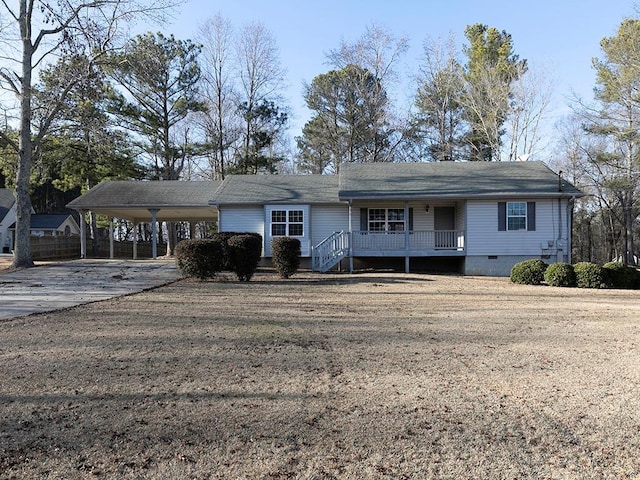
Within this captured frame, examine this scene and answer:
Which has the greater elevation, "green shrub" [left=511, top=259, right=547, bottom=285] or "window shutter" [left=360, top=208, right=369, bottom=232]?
"window shutter" [left=360, top=208, right=369, bottom=232]

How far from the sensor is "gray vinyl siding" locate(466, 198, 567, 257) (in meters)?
18.1

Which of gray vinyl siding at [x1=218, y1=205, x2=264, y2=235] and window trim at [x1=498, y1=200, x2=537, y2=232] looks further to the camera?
gray vinyl siding at [x1=218, y1=205, x2=264, y2=235]

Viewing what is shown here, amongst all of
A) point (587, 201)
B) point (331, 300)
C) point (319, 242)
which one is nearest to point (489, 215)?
point (319, 242)

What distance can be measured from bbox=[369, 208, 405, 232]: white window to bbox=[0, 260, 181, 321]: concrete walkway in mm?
8146

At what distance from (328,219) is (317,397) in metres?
15.7

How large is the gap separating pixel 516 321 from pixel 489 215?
35.8ft

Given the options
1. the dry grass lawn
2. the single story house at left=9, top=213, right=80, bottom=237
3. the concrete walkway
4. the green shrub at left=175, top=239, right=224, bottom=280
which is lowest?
the dry grass lawn

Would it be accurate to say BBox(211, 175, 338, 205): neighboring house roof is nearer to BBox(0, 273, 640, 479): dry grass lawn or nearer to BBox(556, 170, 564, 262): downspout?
BBox(556, 170, 564, 262): downspout

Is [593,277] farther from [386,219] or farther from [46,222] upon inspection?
[46,222]

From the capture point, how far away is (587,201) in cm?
4044

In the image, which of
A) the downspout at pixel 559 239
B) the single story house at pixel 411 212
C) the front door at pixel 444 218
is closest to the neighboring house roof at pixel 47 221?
the single story house at pixel 411 212

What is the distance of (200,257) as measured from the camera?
1350cm

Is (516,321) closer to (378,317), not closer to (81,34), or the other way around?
(378,317)

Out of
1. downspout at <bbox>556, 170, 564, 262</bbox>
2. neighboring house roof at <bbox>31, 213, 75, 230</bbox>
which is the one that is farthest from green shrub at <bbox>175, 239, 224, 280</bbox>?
neighboring house roof at <bbox>31, 213, 75, 230</bbox>
